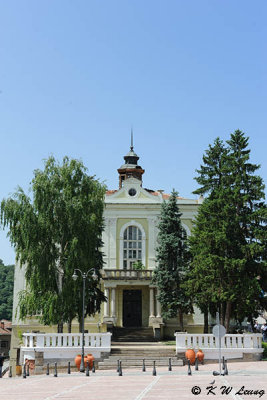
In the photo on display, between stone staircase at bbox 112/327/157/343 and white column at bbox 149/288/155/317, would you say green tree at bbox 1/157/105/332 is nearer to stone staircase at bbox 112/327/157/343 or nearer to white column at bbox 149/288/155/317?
stone staircase at bbox 112/327/157/343

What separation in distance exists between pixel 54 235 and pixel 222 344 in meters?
11.1

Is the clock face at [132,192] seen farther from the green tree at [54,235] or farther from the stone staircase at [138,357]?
the stone staircase at [138,357]

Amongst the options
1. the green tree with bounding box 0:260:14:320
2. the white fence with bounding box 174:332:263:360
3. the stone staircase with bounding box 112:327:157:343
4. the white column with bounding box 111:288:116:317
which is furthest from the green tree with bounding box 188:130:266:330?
the green tree with bounding box 0:260:14:320

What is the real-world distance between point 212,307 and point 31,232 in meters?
14.1

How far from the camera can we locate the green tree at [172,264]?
36406 millimetres

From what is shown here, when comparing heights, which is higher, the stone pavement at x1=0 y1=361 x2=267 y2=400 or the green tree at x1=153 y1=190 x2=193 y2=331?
the green tree at x1=153 y1=190 x2=193 y2=331

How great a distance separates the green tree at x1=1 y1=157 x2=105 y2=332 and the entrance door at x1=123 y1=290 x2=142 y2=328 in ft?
40.9

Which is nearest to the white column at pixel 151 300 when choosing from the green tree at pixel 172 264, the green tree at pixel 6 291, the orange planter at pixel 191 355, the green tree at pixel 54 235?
the green tree at pixel 172 264

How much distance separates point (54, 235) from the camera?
2838 centimetres

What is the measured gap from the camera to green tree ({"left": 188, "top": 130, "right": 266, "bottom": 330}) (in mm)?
28578

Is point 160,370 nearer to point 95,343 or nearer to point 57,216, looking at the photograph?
point 95,343

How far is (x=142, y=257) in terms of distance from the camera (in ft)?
139

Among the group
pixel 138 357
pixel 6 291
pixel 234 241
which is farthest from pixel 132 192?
pixel 6 291
